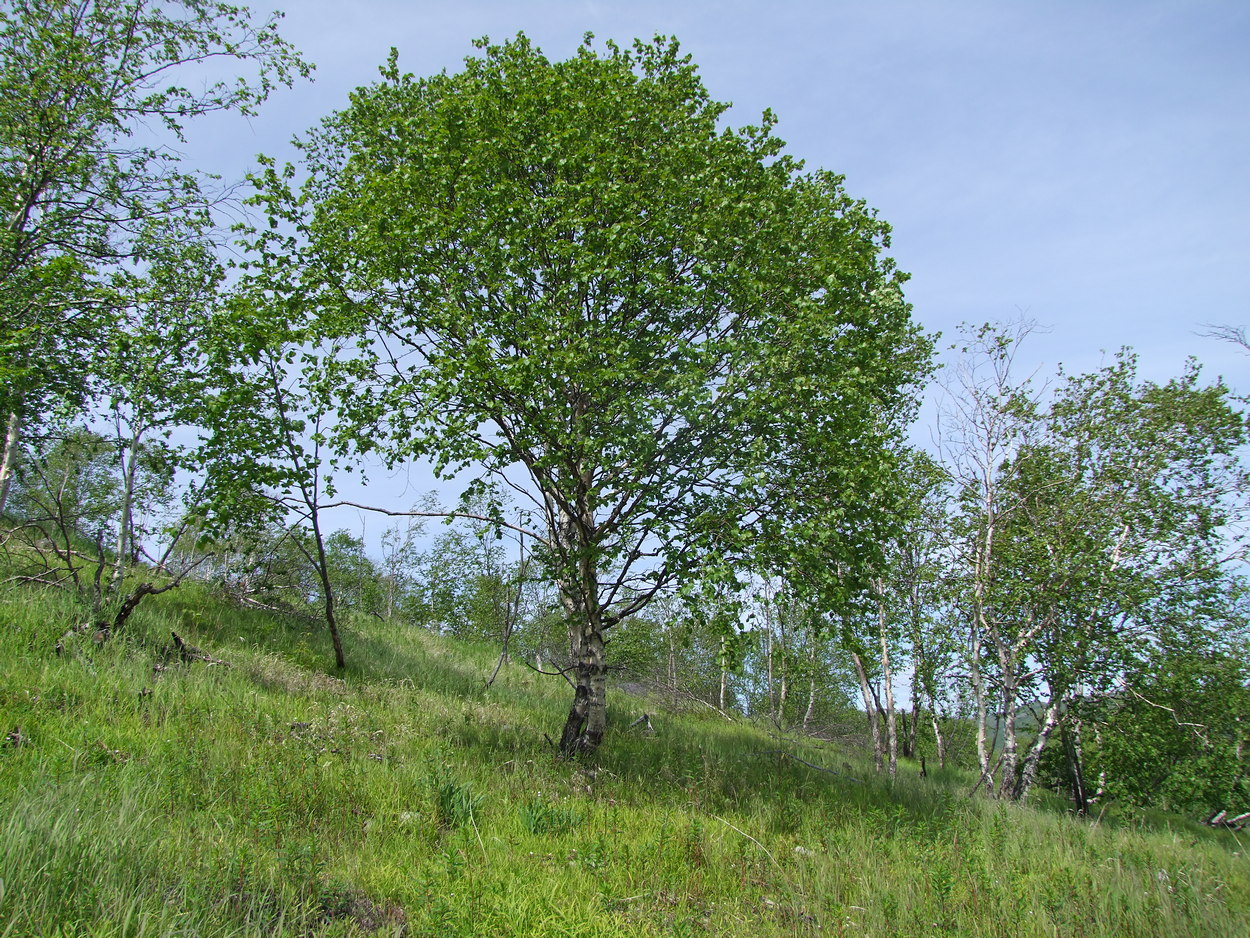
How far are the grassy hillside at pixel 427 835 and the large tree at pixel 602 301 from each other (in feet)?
9.76

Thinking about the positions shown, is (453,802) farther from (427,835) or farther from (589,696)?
(589,696)

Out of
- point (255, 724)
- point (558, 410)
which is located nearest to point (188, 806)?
point (255, 724)

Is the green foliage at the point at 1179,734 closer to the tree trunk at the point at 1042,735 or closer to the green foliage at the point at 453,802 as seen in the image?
the tree trunk at the point at 1042,735

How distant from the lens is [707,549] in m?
8.20

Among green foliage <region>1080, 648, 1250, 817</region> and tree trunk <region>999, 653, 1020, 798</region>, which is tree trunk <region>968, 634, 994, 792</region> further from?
green foliage <region>1080, 648, 1250, 817</region>

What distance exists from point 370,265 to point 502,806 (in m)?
7.52

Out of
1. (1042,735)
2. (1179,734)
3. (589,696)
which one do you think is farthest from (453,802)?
(1179,734)

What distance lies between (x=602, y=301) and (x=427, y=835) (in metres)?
7.25

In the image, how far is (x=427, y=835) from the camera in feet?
18.1

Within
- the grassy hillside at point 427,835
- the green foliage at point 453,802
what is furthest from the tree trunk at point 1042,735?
the green foliage at point 453,802

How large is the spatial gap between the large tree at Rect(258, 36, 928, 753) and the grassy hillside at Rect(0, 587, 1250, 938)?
9.76 feet

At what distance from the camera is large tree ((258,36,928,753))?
8.30 meters

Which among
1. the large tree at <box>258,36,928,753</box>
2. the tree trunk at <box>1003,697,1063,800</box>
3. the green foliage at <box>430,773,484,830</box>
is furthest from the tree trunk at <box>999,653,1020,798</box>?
the green foliage at <box>430,773,484,830</box>

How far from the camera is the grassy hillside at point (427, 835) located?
147 inches
